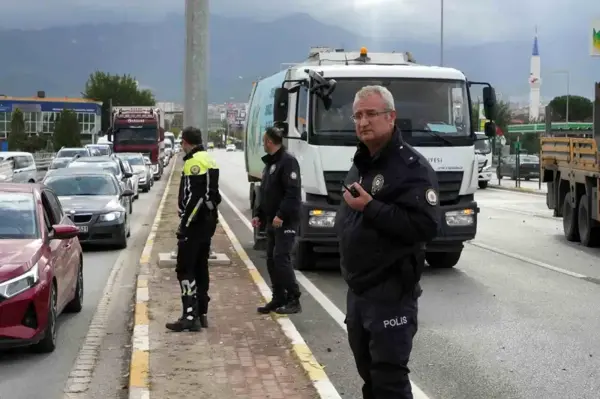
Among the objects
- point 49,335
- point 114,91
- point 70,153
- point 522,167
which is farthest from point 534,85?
point 49,335

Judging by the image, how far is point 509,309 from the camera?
10.5m

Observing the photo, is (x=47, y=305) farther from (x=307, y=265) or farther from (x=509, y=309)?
(x=307, y=265)

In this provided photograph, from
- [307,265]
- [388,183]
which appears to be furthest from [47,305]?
[307,265]

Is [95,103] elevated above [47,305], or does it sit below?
above

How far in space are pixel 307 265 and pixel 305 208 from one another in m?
1.29

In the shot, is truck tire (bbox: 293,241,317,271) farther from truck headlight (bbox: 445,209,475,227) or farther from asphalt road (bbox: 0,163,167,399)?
asphalt road (bbox: 0,163,167,399)

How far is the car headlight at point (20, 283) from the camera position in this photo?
7641 millimetres

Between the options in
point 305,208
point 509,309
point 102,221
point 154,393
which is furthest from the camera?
point 102,221

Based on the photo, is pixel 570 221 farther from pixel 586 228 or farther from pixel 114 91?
pixel 114 91

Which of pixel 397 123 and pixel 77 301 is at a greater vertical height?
pixel 397 123

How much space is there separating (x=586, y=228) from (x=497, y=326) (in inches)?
329

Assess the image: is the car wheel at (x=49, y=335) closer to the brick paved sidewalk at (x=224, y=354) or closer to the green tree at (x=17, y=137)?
the brick paved sidewalk at (x=224, y=354)

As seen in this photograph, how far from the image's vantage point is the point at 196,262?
8.82 metres

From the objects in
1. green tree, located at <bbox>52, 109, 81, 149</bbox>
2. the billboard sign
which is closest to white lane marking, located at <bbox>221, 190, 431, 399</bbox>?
the billboard sign
